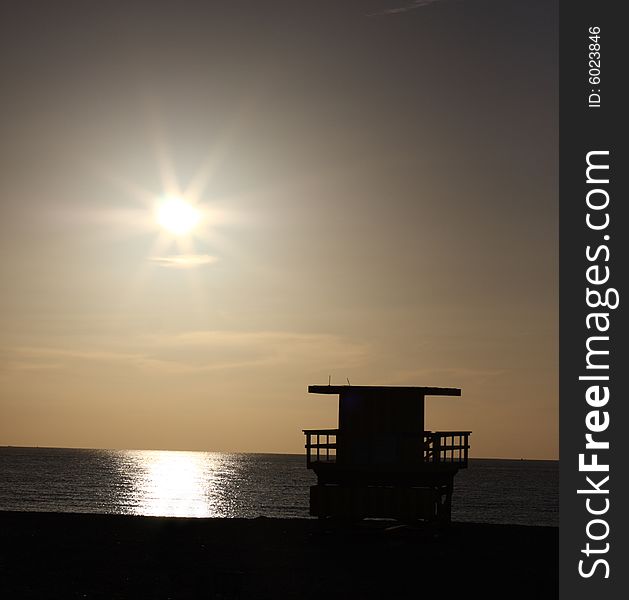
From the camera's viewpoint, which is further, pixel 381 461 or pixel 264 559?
pixel 381 461

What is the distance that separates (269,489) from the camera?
182875 mm

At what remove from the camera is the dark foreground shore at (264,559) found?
82.0 feet

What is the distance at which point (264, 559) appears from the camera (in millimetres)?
29922

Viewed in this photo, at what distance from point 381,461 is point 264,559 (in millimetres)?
7250

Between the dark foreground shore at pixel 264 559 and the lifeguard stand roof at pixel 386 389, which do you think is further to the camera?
the lifeguard stand roof at pixel 386 389

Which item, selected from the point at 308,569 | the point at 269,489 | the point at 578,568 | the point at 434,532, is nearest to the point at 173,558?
the point at 308,569

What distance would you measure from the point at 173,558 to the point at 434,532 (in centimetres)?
1090

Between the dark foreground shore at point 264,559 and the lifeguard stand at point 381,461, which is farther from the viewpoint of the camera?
the lifeguard stand at point 381,461

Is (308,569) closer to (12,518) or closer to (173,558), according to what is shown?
(173,558)

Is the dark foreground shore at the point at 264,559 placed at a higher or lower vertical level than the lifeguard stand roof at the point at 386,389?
lower

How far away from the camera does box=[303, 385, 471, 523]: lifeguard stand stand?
35219 millimetres

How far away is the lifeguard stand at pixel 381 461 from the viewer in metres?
35.2

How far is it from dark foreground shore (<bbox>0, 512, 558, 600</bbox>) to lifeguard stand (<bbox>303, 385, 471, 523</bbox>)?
117 cm

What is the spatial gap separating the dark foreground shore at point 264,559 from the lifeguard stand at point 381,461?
1168mm
